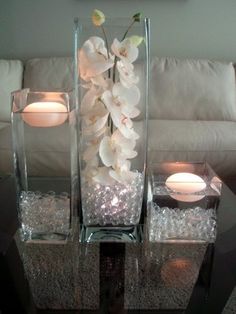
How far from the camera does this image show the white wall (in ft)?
7.18

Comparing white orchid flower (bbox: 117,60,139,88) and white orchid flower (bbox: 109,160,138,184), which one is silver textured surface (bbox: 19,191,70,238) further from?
white orchid flower (bbox: 117,60,139,88)

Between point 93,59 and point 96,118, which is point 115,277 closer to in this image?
point 96,118

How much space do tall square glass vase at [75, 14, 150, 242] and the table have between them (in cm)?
6

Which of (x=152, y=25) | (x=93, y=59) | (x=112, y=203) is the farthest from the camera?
(x=152, y=25)

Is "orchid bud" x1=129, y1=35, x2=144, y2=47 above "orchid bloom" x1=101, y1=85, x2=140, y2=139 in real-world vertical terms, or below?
above

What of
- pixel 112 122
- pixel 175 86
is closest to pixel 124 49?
pixel 112 122

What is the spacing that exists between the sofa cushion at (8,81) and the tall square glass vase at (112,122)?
1.45 metres

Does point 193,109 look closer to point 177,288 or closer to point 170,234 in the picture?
point 170,234

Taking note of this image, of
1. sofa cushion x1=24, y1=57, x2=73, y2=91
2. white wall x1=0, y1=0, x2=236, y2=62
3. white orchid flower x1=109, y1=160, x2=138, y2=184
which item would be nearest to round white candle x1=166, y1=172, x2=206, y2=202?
white orchid flower x1=109, y1=160, x2=138, y2=184

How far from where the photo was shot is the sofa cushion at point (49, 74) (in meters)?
2.02

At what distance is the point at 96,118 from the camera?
0.60 m

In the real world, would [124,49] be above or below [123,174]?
above

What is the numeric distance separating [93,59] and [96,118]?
10 cm

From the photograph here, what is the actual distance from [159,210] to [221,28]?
6.39ft
